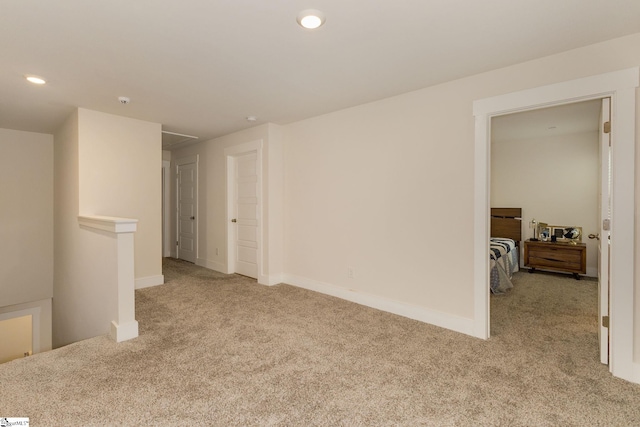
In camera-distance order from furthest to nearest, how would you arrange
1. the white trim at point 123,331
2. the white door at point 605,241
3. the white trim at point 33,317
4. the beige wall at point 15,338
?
1. the beige wall at point 15,338
2. the white trim at point 33,317
3. the white trim at point 123,331
4. the white door at point 605,241

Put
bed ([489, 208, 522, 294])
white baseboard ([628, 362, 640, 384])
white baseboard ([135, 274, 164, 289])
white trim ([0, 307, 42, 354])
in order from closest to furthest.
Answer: white baseboard ([628, 362, 640, 384]) < bed ([489, 208, 522, 294]) < white baseboard ([135, 274, 164, 289]) < white trim ([0, 307, 42, 354])

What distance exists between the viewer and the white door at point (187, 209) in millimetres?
5762

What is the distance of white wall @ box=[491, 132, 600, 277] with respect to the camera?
5.00 m

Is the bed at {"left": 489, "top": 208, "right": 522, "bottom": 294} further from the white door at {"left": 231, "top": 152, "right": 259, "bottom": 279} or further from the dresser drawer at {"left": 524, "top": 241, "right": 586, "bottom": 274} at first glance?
the white door at {"left": 231, "top": 152, "right": 259, "bottom": 279}

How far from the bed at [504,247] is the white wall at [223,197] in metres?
2.80

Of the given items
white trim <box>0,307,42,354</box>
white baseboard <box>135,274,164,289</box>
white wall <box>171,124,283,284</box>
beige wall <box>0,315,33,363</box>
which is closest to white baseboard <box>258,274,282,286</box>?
white wall <box>171,124,283,284</box>

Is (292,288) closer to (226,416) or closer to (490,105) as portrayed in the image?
(226,416)

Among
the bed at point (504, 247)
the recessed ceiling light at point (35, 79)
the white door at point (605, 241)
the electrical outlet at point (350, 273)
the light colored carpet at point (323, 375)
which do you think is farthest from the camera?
the bed at point (504, 247)

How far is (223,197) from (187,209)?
4.39ft

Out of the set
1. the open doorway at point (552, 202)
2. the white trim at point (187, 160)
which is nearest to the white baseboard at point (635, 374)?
the open doorway at point (552, 202)

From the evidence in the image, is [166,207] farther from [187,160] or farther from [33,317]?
[33,317]

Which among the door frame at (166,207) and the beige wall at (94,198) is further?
the door frame at (166,207)

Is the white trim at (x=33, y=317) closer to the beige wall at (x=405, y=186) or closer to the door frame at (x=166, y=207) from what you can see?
the door frame at (x=166, y=207)

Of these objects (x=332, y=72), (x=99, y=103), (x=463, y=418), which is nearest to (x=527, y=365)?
(x=463, y=418)
